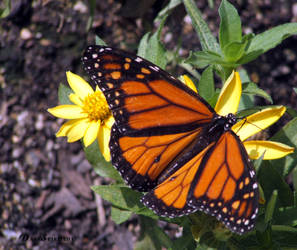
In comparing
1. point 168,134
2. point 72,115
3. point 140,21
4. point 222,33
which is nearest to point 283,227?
point 168,134

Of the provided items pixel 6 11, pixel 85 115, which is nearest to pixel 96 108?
pixel 85 115

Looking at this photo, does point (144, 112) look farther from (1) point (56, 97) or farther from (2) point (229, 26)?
(1) point (56, 97)

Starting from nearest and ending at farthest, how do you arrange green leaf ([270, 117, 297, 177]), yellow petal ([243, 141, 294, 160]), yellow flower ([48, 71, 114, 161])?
→ yellow petal ([243, 141, 294, 160])
green leaf ([270, 117, 297, 177])
yellow flower ([48, 71, 114, 161])

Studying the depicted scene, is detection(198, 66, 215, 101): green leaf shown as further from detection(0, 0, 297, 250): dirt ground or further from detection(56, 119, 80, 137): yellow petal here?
detection(0, 0, 297, 250): dirt ground

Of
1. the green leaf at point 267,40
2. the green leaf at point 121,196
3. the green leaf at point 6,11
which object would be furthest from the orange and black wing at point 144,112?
the green leaf at point 6,11

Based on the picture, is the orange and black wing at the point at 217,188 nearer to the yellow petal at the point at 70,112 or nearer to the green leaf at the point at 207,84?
the green leaf at the point at 207,84

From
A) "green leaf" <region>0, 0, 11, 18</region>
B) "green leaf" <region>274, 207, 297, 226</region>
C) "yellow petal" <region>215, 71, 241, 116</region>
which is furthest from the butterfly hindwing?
"green leaf" <region>0, 0, 11, 18</region>
